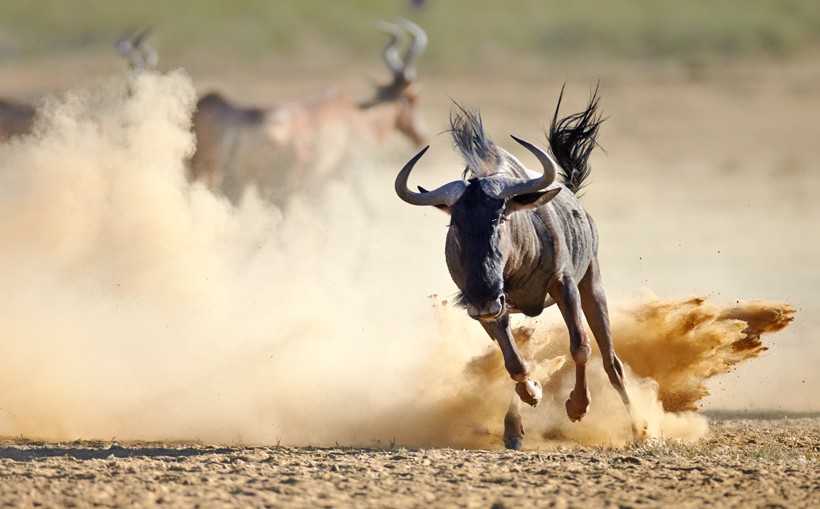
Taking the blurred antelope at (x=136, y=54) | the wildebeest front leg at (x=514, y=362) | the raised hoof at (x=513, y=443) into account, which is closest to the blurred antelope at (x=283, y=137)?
the blurred antelope at (x=136, y=54)

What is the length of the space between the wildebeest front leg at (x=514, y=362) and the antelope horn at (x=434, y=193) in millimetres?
699

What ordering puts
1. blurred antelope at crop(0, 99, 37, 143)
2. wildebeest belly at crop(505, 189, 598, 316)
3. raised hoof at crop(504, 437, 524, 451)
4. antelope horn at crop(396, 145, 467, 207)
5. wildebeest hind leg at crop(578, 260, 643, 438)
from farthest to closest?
1. blurred antelope at crop(0, 99, 37, 143)
2. wildebeest hind leg at crop(578, 260, 643, 438)
3. raised hoof at crop(504, 437, 524, 451)
4. wildebeest belly at crop(505, 189, 598, 316)
5. antelope horn at crop(396, 145, 467, 207)

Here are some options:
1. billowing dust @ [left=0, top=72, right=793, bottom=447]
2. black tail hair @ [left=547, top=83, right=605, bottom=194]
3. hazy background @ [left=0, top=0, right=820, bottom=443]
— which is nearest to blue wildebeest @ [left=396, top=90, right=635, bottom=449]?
black tail hair @ [left=547, top=83, right=605, bottom=194]

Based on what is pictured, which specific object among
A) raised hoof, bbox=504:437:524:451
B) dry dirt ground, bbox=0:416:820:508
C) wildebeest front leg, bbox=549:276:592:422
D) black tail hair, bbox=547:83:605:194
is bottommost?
dry dirt ground, bbox=0:416:820:508

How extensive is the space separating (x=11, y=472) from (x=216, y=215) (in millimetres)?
5260

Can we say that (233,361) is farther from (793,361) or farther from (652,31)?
(652,31)

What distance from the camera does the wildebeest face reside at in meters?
7.26

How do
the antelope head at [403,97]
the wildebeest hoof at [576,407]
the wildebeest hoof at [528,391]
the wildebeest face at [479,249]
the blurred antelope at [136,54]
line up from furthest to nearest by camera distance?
1. the blurred antelope at [136,54]
2. the antelope head at [403,97]
3. the wildebeest hoof at [576,407]
4. the wildebeest hoof at [528,391]
5. the wildebeest face at [479,249]

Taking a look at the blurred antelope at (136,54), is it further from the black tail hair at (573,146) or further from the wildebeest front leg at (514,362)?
the wildebeest front leg at (514,362)

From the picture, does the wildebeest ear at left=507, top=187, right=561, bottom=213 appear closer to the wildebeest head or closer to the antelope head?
the wildebeest head

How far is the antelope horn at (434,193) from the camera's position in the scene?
7594 mm

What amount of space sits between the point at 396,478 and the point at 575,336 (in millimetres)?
2037

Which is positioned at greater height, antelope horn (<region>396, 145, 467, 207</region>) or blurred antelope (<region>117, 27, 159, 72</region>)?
blurred antelope (<region>117, 27, 159, 72</region>)

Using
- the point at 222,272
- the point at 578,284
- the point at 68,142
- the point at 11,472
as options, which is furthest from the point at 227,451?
the point at 68,142
